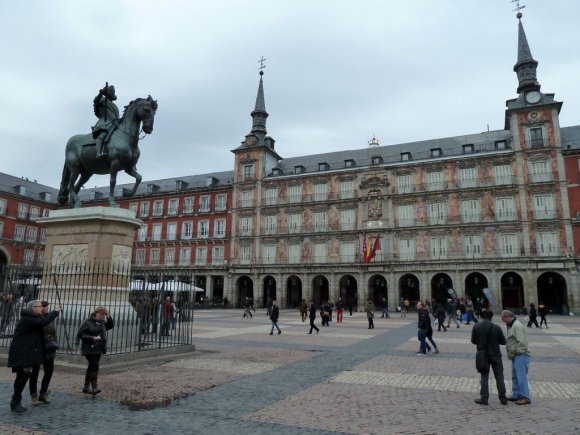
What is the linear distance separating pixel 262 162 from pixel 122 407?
1640 inches

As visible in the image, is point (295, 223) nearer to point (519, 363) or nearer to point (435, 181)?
point (435, 181)

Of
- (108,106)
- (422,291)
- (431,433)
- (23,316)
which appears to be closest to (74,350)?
(23,316)

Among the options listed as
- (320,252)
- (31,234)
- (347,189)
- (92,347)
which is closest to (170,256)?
(31,234)

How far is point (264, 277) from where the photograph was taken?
146 ft

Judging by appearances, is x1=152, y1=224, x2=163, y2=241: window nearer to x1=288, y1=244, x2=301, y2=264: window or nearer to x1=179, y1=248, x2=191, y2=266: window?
x1=179, y1=248, x2=191, y2=266: window

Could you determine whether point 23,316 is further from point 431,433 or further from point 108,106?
point 108,106

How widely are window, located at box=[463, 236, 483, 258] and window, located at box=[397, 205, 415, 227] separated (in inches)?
197

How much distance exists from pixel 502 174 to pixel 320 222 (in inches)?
688

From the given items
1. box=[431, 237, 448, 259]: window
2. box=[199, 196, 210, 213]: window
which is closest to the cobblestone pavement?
box=[431, 237, 448, 259]: window

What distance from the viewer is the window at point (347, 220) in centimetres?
4178

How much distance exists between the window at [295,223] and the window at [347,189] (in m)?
5.05

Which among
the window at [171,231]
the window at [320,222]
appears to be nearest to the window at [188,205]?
the window at [171,231]

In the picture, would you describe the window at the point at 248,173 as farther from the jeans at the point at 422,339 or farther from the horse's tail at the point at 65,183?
the jeans at the point at 422,339

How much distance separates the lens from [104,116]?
10945 mm
